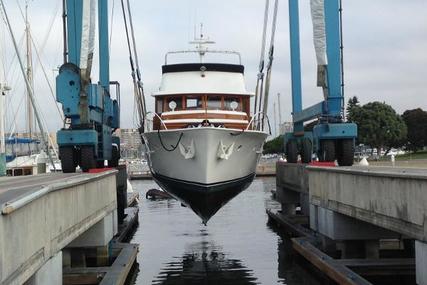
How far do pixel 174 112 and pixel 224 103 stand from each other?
6.13ft

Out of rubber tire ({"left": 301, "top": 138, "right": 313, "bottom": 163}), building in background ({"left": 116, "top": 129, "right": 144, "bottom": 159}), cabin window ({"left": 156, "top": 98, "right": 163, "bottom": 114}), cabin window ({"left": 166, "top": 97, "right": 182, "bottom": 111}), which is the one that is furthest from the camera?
building in background ({"left": 116, "top": 129, "right": 144, "bottom": 159})

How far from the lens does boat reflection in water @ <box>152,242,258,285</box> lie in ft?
53.8

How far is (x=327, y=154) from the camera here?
1955 centimetres

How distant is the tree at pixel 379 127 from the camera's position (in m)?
83.7

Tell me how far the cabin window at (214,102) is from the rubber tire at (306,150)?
440 cm

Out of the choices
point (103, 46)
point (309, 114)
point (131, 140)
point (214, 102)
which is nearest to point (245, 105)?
point (214, 102)

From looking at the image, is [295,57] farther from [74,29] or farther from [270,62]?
[74,29]

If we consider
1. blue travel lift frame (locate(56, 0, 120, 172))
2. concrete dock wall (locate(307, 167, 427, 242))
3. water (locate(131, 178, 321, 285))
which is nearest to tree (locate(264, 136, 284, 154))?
water (locate(131, 178, 321, 285))

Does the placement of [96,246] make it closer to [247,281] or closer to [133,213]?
[247,281]

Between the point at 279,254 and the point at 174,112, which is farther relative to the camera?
the point at 174,112

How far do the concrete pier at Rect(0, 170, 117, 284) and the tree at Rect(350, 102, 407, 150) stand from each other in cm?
7232

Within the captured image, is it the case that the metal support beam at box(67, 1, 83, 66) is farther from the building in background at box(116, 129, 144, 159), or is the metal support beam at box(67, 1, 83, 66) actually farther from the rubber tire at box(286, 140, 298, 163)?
the rubber tire at box(286, 140, 298, 163)

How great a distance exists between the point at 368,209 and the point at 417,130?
280 ft

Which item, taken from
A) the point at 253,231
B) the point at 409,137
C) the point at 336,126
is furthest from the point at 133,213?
the point at 409,137
